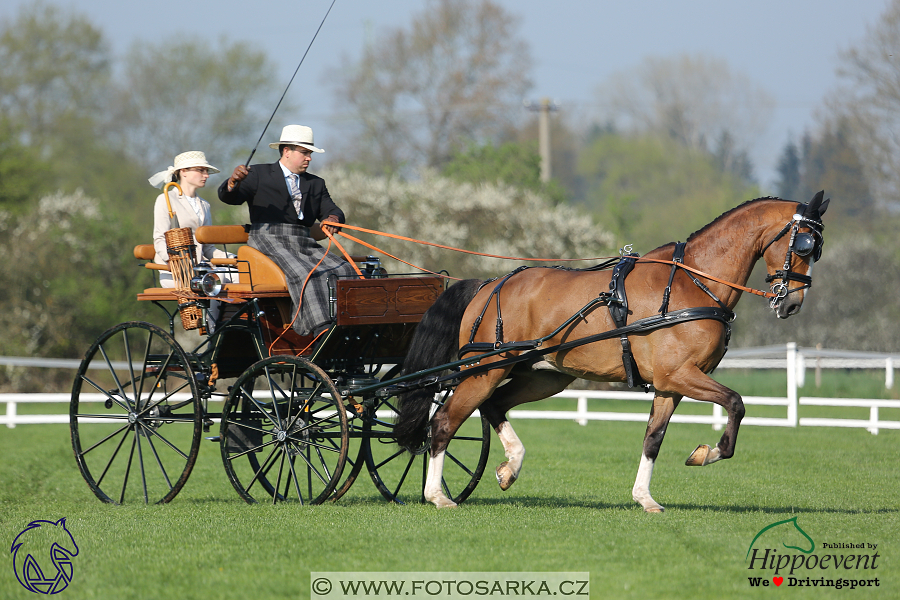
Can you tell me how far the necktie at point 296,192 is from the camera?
24.7ft

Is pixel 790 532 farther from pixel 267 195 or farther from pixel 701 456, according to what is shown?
pixel 267 195

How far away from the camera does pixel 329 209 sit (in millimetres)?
7734

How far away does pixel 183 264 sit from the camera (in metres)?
7.21

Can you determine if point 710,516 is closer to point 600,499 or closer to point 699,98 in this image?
point 600,499

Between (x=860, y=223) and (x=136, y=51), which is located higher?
(x=136, y=51)

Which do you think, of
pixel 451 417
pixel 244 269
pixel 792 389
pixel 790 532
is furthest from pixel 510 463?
pixel 792 389

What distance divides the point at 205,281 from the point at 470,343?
197 centimetres

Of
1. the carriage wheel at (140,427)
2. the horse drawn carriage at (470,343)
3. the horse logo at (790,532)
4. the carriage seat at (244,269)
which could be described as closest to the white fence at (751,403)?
the carriage wheel at (140,427)

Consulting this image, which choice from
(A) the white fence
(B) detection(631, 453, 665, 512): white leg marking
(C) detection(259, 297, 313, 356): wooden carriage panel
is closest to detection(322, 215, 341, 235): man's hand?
(C) detection(259, 297, 313, 356): wooden carriage panel

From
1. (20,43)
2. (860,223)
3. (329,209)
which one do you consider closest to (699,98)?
(860,223)

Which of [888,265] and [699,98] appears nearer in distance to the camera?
[888,265]

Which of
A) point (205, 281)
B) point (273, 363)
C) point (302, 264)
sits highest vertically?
point (302, 264)

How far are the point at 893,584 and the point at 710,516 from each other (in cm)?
180

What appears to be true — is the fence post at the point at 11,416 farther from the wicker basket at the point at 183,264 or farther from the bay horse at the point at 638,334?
the bay horse at the point at 638,334
